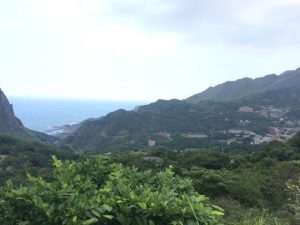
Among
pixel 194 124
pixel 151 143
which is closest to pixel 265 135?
pixel 151 143

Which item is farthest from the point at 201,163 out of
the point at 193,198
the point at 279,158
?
the point at 193,198

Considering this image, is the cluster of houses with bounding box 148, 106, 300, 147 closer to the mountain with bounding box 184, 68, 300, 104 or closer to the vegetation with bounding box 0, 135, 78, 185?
the vegetation with bounding box 0, 135, 78, 185

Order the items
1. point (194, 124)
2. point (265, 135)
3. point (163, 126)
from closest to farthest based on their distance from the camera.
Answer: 1. point (265, 135)
2. point (194, 124)
3. point (163, 126)

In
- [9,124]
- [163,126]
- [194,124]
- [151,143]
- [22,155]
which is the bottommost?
[151,143]

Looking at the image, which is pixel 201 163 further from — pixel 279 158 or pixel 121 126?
pixel 121 126

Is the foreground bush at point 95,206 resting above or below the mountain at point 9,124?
above

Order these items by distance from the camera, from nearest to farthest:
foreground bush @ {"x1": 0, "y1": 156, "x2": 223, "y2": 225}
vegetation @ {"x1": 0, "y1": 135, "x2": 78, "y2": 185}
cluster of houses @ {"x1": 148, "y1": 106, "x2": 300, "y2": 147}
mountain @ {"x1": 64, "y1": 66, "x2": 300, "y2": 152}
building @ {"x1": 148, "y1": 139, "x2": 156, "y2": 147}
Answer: foreground bush @ {"x1": 0, "y1": 156, "x2": 223, "y2": 225} → vegetation @ {"x1": 0, "y1": 135, "x2": 78, "y2": 185} → cluster of houses @ {"x1": 148, "y1": 106, "x2": 300, "y2": 147} → building @ {"x1": 148, "y1": 139, "x2": 156, "y2": 147} → mountain @ {"x1": 64, "y1": 66, "x2": 300, "y2": 152}

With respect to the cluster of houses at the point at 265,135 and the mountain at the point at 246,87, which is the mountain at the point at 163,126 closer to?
the cluster of houses at the point at 265,135

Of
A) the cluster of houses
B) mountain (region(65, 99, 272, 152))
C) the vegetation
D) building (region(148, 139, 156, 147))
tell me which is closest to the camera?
the vegetation

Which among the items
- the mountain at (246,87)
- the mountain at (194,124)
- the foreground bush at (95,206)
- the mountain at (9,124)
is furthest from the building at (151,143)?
the foreground bush at (95,206)

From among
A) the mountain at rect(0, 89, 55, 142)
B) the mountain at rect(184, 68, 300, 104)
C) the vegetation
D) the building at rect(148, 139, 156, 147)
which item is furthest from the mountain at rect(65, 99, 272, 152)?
the mountain at rect(184, 68, 300, 104)

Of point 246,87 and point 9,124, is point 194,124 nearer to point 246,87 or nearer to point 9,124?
point 9,124

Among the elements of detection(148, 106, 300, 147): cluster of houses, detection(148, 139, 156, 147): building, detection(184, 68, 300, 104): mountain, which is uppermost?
detection(184, 68, 300, 104): mountain

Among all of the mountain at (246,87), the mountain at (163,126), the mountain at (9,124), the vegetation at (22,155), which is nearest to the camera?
the vegetation at (22,155)
